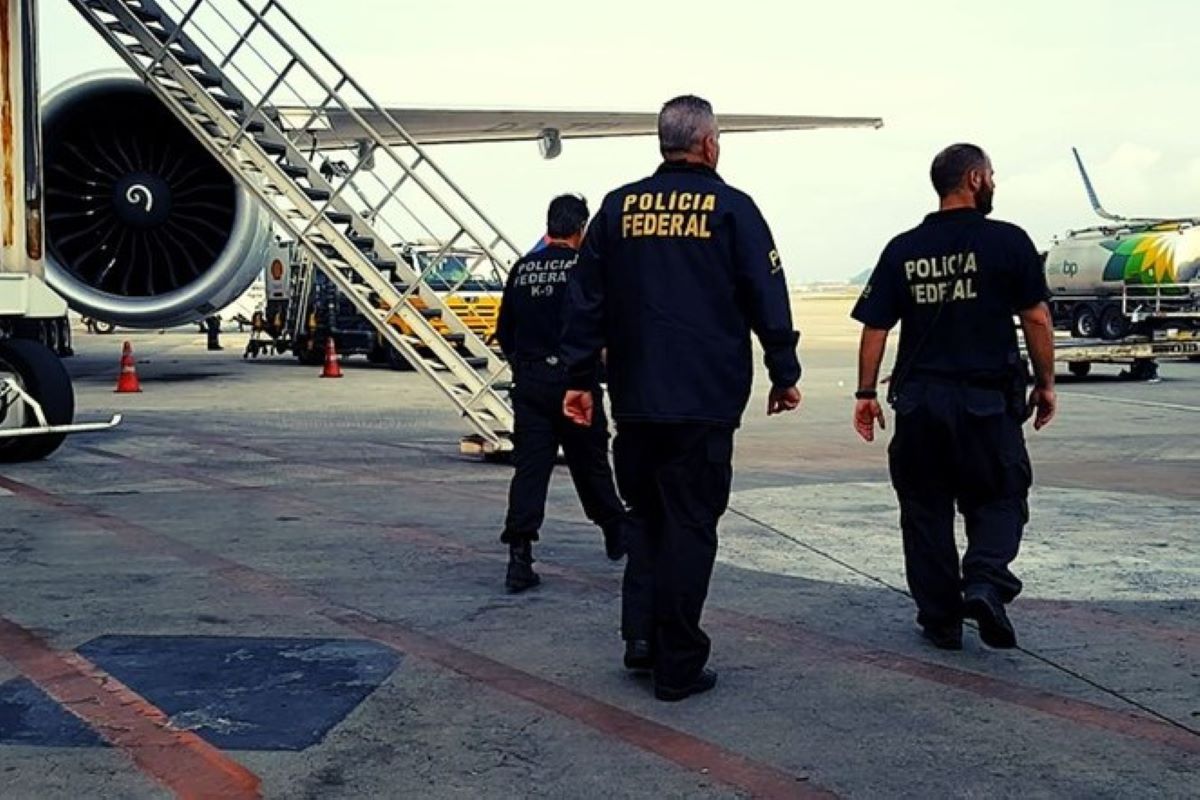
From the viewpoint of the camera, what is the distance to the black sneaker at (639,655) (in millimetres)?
4632

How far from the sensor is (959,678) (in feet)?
15.1

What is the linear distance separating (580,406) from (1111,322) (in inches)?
1164

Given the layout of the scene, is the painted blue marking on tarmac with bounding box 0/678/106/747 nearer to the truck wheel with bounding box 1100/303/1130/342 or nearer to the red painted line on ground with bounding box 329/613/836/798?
the red painted line on ground with bounding box 329/613/836/798

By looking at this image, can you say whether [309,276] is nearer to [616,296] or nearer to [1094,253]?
[1094,253]

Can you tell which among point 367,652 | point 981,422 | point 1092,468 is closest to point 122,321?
point 1092,468

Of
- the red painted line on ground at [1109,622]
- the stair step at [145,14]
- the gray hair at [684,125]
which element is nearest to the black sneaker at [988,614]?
the red painted line on ground at [1109,622]

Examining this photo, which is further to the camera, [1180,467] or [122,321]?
[122,321]

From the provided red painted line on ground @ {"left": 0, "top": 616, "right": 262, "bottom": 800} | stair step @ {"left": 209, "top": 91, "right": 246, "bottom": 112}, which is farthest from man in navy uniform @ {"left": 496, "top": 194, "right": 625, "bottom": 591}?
stair step @ {"left": 209, "top": 91, "right": 246, "bottom": 112}

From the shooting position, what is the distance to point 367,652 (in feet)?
16.1

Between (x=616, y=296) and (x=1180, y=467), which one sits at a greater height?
(x=616, y=296)

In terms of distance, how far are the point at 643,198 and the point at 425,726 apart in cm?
182

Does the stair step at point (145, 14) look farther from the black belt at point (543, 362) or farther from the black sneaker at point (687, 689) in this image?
the black sneaker at point (687, 689)

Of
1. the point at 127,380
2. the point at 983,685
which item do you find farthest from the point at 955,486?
the point at 127,380

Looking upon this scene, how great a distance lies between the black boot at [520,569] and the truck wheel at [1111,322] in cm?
2737
